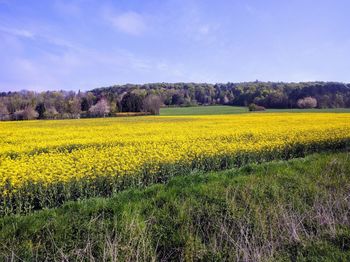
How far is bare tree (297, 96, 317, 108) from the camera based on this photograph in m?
77.0

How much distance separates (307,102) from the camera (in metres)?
77.9

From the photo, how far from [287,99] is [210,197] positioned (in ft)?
268

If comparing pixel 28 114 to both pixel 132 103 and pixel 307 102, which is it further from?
pixel 307 102

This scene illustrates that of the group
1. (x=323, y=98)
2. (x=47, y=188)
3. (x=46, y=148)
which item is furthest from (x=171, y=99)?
(x=47, y=188)

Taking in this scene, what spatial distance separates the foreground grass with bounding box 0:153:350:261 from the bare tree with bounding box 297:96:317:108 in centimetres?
7321

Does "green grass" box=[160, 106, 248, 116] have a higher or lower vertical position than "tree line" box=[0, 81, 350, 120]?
lower

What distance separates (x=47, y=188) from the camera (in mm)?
9297

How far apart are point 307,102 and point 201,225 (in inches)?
3097

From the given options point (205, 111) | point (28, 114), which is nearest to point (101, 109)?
point (28, 114)

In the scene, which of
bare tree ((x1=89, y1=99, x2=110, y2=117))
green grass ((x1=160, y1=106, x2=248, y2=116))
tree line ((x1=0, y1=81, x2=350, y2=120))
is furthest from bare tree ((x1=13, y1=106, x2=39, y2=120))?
green grass ((x1=160, y1=106, x2=248, y2=116))

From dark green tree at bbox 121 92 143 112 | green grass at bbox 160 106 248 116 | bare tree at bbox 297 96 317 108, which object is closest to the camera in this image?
green grass at bbox 160 106 248 116

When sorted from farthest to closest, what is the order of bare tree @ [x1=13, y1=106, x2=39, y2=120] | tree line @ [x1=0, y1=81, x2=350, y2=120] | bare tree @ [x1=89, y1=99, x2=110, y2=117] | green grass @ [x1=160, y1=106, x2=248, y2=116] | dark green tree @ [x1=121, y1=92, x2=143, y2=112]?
1. dark green tree @ [x1=121, y1=92, x2=143, y2=112]
2. bare tree @ [x1=89, y1=99, x2=110, y2=117]
3. bare tree @ [x1=13, y1=106, x2=39, y2=120]
4. tree line @ [x1=0, y1=81, x2=350, y2=120]
5. green grass @ [x1=160, y1=106, x2=248, y2=116]

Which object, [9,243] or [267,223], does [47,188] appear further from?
[267,223]

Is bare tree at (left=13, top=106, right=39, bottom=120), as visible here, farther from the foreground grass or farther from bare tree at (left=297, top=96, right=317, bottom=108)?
the foreground grass
